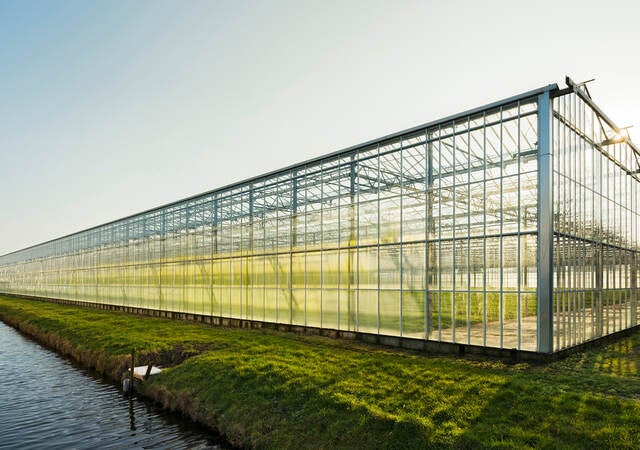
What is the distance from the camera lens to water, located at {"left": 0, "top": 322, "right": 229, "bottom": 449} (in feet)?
42.5

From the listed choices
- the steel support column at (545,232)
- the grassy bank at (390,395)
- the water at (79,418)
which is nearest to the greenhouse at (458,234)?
the steel support column at (545,232)

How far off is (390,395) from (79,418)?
10651 millimetres

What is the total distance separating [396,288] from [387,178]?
530cm

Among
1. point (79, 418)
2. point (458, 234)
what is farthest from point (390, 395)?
point (79, 418)

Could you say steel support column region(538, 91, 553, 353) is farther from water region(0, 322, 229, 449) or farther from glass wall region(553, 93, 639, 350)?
water region(0, 322, 229, 449)

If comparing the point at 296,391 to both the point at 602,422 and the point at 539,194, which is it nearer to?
the point at 602,422

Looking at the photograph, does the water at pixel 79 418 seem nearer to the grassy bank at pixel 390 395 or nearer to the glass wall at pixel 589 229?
the grassy bank at pixel 390 395

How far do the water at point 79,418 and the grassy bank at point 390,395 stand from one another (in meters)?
0.83

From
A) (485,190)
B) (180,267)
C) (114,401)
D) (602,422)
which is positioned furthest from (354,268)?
(180,267)

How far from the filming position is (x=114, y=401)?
16484mm

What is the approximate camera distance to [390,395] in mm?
12078

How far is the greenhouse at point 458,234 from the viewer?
16.6 metres

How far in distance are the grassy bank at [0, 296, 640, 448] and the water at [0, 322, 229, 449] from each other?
0.83 meters

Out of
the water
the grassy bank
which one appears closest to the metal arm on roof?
the grassy bank
